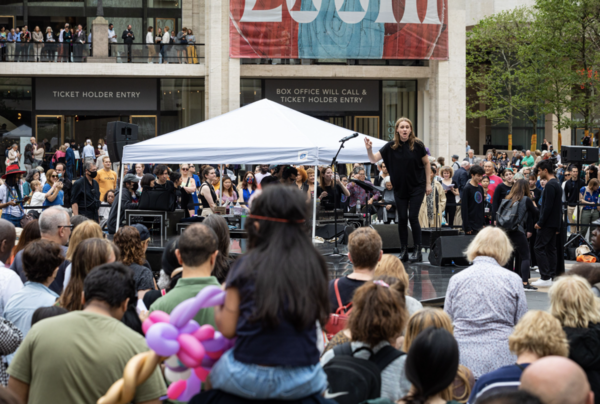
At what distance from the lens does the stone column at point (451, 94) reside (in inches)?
1182

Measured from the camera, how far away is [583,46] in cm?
2912

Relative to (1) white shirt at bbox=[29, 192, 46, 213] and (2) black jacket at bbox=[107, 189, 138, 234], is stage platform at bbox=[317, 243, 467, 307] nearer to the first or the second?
(2) black jacket at bbox=[107, 189, 138, 234]

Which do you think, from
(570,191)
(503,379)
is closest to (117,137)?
(570,191)

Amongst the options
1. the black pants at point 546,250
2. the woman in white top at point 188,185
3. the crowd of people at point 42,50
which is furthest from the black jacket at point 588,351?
the crowd of people at point 42,50

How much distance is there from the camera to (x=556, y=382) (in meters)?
2.74

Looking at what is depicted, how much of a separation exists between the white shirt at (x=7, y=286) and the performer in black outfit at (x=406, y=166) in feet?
18.2

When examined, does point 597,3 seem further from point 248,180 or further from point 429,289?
point 429,289

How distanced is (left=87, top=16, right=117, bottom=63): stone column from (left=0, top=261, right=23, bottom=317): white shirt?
2792cm

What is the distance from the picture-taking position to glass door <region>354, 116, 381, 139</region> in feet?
110

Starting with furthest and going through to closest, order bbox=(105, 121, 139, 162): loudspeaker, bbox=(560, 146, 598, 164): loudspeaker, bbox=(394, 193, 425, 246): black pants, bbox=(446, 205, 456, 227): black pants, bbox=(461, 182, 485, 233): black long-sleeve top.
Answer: bbox=(446, 205, 456, 227): black pants → bbox=(560, 146, 598, 164): loudspeaker → bbox=(105, 121, 139, 162): loudspeaker → bbox=(461, 182, 485, 233): black long-sleeve top → bbox=(394, 193, 425, 246): black pants

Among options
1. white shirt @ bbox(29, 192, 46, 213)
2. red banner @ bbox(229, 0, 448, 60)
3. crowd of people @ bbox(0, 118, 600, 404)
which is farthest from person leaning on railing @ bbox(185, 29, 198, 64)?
crowd of people @ bbox(0, 118, 600, 404)

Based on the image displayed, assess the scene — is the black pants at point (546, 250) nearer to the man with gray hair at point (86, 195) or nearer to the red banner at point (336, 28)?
the man with gray hair at point (86, 195)

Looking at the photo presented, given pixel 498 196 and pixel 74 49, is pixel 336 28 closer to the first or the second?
pixel 74 49

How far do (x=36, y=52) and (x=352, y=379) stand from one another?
30728 mm
